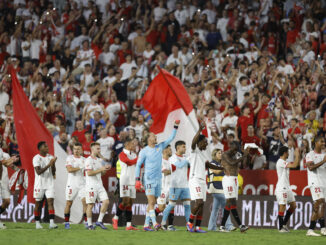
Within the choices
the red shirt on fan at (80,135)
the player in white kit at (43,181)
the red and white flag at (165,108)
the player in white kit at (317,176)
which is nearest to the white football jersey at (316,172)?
the player in white kit at (317,176)

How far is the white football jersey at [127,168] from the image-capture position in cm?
1772

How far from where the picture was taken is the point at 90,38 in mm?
28797

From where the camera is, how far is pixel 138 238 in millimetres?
14758

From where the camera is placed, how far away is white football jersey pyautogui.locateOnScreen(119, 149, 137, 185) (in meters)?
17.7

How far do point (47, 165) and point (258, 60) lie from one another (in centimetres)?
968

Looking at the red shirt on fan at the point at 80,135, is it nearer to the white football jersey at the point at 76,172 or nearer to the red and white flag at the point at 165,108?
the white football jersey at the point at 76,172

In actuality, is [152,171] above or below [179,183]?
above

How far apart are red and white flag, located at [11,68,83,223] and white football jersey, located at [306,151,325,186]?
7.08 metres

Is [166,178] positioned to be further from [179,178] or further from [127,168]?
[179,178]

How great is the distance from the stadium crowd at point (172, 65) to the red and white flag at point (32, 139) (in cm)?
72

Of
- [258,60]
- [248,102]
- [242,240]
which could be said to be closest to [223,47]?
[258,60]

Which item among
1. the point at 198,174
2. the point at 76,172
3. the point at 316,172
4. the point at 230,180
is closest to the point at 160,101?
the point at 76,172

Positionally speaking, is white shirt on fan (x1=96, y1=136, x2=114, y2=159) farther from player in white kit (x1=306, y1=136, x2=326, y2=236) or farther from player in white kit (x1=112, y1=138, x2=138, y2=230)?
player in white kit (x1=306, y1=136, x2=326, y2=236)

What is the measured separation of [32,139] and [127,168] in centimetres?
311
